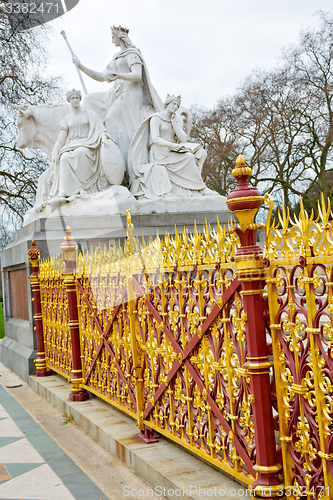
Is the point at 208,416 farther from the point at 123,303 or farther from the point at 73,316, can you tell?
the point at 73,316

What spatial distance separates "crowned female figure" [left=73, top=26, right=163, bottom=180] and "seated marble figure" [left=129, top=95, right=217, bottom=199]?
0.39m

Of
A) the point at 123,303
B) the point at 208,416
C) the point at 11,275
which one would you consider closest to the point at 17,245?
the point at 11,275

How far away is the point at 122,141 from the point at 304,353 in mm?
8091

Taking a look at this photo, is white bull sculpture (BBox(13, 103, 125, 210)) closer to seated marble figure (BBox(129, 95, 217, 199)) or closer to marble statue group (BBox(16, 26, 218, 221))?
marble statue group (BBox(16, 26, 218, 221))

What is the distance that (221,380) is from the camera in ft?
9.80

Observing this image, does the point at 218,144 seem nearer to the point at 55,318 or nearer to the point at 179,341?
the point at 55,318

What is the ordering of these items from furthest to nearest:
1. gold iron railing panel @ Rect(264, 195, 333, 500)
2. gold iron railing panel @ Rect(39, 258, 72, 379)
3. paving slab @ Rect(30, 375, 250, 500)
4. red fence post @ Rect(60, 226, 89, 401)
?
gold iron railing panel @ Rect(39, 258, 72, 379) → red fence post @ Rect(60, 226, 89, 401) → paving slab @ Rect(30, 375, 250, 500) → gold iron railing panel @ Rect(264, 195, 333, 500)

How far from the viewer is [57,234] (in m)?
8.16

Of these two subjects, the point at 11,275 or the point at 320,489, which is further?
the point at 11,275

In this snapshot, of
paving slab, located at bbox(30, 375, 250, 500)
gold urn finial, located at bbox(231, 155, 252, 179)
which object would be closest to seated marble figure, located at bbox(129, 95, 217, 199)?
paving slab, located at bbox(30, 375, 250, 500)

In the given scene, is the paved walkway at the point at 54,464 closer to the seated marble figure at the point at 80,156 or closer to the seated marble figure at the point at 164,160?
the seated marble figure at the point at 80,156

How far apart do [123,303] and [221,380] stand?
1.64 meters

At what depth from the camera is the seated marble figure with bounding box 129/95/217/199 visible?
9336 millimetres

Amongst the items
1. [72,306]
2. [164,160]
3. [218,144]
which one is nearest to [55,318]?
[72,306]
